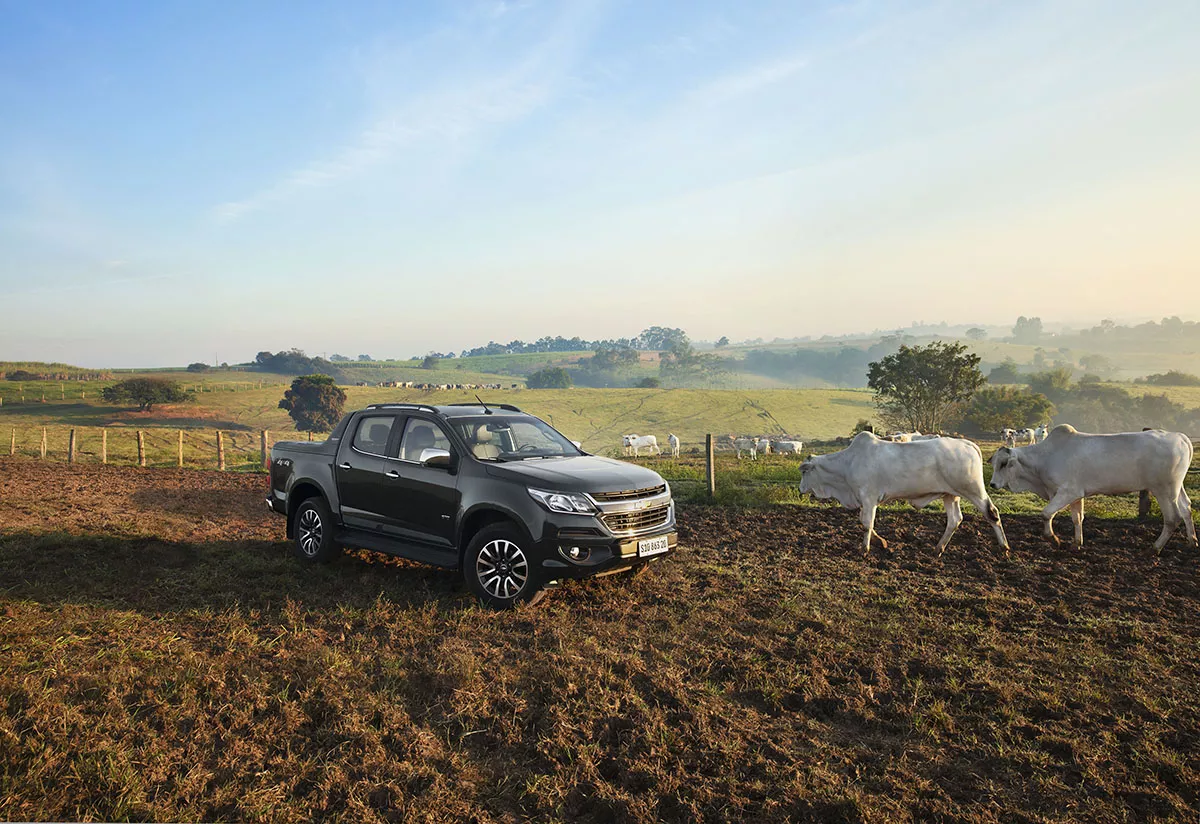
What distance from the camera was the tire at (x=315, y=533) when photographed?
8.66 meters

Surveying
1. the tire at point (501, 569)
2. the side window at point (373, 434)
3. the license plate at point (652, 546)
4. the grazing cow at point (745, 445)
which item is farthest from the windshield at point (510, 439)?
the grazing cow at point (745, 445)

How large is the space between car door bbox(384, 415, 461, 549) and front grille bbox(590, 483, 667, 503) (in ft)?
5.37

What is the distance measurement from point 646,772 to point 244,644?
396 cm

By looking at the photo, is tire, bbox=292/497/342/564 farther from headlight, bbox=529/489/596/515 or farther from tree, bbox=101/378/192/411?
tree, bbox=101/378/192/411

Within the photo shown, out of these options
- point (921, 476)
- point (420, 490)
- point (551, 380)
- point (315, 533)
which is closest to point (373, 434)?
point (420, 490)

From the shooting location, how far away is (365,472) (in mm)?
8297

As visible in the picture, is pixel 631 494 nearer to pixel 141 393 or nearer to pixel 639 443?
pixel 639 443

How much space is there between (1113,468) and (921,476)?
A: 2.85m

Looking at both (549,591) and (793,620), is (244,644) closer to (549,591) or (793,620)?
(549,591)

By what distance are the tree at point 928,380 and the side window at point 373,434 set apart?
160 feet

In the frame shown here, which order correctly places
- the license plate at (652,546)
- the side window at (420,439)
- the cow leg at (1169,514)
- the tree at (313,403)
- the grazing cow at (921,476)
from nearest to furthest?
1. the license plate at (652,546)
2. the side window at (420,439)
3. the cow leg at (1169,514)
4. the grazing cow at (921,476)
5. the tree at (313,403)

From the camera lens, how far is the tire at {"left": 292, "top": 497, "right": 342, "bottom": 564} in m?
8.66

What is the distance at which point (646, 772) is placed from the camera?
13.4 feet

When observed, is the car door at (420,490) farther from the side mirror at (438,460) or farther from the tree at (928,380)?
the tree at (928,380)
